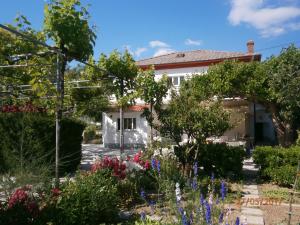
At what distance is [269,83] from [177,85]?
355 inches

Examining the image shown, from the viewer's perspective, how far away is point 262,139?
2839 centimetres

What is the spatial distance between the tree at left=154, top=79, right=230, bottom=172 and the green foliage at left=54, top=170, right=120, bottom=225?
3.67 metres

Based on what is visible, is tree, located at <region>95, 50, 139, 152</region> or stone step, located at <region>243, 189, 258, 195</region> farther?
tree, located at <region>95, 50, 139, 152</region>

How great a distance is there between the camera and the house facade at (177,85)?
2402 centimetres

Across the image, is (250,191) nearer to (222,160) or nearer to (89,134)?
(222,160)

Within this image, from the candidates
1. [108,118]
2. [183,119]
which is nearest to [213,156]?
[183,119]

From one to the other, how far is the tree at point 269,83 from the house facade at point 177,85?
3.65 meters

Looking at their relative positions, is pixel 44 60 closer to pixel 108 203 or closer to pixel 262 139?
pixel 108 203

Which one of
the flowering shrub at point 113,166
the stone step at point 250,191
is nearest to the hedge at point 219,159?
the stone step at point 250,191

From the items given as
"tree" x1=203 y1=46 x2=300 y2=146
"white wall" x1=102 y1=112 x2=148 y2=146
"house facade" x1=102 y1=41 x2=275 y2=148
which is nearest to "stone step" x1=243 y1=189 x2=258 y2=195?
"tree" x1=203 y1=46 x2=300 y2=146

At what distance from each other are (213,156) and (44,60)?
5.94m

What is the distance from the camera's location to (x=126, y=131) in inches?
1002

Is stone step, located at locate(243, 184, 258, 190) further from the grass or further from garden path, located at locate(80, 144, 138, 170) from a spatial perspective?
garden path, located at locate(80, 144, 138, 170)

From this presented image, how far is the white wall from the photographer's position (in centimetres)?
2497
